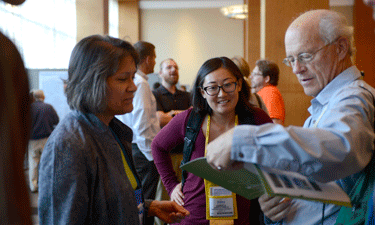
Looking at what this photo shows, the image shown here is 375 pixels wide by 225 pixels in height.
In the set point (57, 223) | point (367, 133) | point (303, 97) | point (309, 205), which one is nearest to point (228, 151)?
point (367, 133)

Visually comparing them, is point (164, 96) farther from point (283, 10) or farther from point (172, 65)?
point (283, 10)

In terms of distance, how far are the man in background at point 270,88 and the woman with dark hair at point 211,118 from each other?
1452mm

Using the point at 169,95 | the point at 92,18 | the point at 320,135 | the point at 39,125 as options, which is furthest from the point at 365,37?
the point at 320,135

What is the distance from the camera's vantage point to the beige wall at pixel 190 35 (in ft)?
52.0

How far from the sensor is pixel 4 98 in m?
0.47

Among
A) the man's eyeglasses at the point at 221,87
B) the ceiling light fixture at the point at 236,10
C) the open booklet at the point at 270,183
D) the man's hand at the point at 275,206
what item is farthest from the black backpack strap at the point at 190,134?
the ceiling light fixture at the point at 236,10

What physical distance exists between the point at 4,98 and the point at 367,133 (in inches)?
35.6

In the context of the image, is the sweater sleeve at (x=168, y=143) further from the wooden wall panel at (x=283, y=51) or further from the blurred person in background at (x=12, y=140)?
the wooden wall panel at (x=283, y=51)

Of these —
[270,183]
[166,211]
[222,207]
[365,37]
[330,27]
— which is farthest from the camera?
[365,37]

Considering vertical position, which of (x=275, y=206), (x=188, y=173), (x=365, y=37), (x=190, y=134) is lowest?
(x=188, y=173)

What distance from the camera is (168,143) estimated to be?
7.77 ft

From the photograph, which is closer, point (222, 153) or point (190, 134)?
A: point (222, 153)

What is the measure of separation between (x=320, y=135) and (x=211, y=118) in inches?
52.3

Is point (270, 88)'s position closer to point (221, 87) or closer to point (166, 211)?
point (221, 87)
